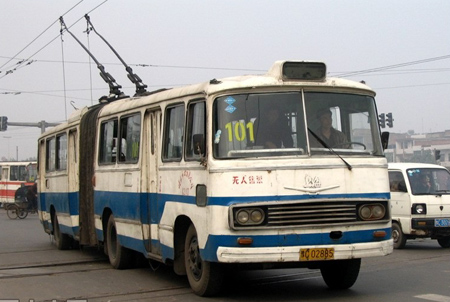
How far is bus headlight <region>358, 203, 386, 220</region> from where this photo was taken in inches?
358

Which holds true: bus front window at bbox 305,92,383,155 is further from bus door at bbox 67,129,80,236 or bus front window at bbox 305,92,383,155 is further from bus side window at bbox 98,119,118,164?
bus door at bbox 67,129,80,236

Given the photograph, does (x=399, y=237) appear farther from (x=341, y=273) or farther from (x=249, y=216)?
(x=249, y=216)

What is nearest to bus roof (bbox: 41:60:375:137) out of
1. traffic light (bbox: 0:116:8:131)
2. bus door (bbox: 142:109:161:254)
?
bus door (bbox: 142:109:161:254)

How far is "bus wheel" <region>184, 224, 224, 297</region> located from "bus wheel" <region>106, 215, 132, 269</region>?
3.20m

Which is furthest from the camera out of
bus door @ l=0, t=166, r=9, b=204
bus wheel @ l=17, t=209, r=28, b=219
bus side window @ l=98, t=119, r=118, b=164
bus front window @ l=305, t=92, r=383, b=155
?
bus door @ l=0, t=166, r=9, b=204

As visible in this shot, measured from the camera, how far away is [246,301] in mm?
9305

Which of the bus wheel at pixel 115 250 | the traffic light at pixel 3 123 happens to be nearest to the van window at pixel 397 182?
the bus wheel at pixel 115 250

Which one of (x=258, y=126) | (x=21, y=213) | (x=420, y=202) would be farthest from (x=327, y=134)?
(x=21, y=213)

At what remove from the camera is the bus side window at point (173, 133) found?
1026 centimetres

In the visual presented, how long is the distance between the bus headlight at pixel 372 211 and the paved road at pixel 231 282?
3.43 ft

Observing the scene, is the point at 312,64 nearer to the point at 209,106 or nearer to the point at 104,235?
the point at 209,106

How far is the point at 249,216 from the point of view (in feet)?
28.5

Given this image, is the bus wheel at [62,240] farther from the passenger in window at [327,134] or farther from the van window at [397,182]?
the passenger in window at [327,134]

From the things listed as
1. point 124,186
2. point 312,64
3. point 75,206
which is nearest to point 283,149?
point 312,64
